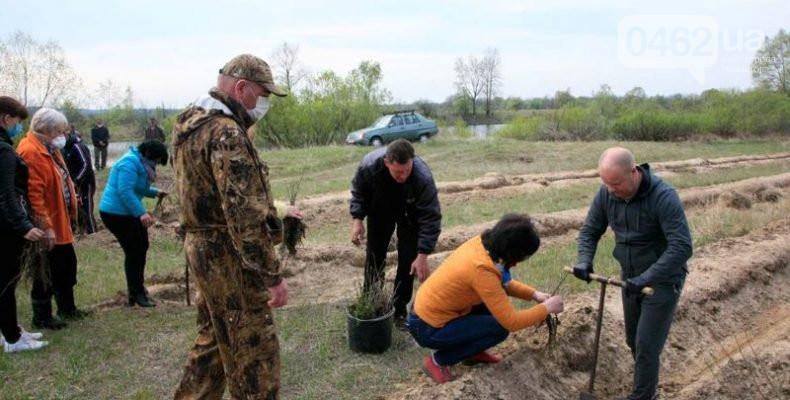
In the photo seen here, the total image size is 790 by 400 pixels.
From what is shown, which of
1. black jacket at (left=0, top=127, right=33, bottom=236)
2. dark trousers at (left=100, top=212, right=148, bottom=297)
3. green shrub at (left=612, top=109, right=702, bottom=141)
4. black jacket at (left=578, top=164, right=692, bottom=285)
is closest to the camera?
black jacket at (left=578, top=164, right=692, bottom=285)

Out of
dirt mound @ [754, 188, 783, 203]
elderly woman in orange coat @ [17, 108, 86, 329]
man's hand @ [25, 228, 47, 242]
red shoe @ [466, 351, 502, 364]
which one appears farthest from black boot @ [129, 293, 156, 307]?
dirt mound @ [754, 188, 783, 203]

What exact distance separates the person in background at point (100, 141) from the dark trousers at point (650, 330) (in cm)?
1552

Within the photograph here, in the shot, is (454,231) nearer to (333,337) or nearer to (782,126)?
(333,337)

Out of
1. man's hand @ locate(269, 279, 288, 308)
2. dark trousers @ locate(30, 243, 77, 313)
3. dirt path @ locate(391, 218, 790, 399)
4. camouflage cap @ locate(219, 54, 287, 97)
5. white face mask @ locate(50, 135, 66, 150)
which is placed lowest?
dirt path @ locate(391, 218, 790, 399)

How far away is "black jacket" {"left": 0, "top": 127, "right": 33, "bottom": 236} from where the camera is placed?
4.12 m

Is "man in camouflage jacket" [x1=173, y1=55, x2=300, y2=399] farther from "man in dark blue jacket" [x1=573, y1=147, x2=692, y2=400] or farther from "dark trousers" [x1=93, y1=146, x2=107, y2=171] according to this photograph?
"dark trousers" [x1=93, y1=146, x2=107, y2=171]

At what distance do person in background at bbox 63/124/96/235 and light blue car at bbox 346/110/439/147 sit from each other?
1404 cm

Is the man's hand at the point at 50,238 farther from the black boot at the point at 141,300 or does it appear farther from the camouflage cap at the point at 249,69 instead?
the camouflage cap at the point at 249,69

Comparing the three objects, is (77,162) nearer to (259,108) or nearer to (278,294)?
(259,108)

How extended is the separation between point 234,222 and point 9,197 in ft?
7.93

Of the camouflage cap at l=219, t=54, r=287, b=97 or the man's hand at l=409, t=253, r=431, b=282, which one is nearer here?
the camouflage cap at l=219, t=54, r=287, b=97

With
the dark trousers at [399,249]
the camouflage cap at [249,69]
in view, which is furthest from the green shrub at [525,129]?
the camouflage cap at [249,69]

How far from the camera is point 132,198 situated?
5.12 metres

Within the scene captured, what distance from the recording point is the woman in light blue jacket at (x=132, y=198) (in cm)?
514
